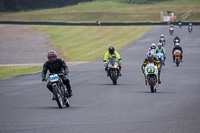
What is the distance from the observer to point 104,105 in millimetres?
13945

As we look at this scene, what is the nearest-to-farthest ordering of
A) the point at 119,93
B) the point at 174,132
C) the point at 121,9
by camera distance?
the point at 174,132 → the point at 119,93 → the point at 121,9

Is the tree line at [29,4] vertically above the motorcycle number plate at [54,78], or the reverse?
the motorcycle number plate at [54,78]

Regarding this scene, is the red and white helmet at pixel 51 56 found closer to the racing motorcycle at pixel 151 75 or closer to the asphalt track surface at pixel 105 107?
the asphalt track surface at pixel 105 107

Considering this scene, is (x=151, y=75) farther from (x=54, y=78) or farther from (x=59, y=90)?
(x=54, y=78)

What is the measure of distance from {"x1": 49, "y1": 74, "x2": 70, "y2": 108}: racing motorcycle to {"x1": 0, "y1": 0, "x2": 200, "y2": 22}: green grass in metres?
82.0

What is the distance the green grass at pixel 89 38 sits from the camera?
157 feet

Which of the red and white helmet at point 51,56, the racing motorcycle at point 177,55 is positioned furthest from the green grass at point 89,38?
the red and white helmet at point 51,56

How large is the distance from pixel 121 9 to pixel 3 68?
80935mm

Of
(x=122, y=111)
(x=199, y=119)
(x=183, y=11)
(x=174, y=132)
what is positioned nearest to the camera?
(x=174, y=132)

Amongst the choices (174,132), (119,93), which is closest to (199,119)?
(174,132)

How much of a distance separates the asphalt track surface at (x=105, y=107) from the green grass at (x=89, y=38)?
65.9 ft

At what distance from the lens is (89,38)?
211ft

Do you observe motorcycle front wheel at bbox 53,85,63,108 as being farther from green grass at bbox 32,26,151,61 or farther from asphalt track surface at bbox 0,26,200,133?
green grass at bbox 32,26,151,61

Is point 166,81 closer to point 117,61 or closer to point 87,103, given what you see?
point 117,61
